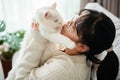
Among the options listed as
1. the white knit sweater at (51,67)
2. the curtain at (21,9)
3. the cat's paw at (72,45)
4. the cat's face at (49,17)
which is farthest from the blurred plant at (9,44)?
the cat's paw at (72,45)

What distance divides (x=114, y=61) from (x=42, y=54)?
1.16 ft

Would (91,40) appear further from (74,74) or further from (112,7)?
(112,7)

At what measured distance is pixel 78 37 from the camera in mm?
998

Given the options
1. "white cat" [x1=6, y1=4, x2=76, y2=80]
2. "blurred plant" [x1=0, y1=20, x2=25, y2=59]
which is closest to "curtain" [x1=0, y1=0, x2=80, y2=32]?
"blurred plant" [x1=0, y1=20, x2=25, y2=59]

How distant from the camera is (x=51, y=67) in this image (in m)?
0.99

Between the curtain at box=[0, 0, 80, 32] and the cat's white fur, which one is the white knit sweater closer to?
the cat's white fur

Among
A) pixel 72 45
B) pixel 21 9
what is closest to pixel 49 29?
pixel 72 45

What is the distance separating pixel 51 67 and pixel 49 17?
0.78ft

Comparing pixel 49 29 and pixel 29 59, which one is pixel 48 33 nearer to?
pixel 49 29

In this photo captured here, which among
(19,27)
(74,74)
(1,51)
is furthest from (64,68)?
(19,27)

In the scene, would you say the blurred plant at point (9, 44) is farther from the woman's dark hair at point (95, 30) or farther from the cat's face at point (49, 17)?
the woman's dark hair at point (95, 30)

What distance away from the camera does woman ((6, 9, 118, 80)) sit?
Result: 95cm

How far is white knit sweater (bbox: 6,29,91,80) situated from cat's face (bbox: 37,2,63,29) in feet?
0.38

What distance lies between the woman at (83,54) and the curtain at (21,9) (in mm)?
1281
